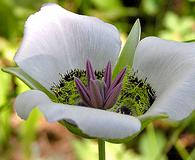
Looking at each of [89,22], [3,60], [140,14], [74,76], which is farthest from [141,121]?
[140,14]

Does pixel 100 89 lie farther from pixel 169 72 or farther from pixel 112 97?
pixel 169 72

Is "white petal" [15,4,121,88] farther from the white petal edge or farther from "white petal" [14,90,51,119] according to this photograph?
the white petal edge

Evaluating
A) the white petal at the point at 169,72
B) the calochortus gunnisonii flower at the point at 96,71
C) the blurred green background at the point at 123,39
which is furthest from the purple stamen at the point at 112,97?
the blurred green background at the point at 123,39

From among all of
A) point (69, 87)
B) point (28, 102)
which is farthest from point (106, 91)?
point (28, 102)

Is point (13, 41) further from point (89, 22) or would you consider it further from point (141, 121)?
point (141, 121)

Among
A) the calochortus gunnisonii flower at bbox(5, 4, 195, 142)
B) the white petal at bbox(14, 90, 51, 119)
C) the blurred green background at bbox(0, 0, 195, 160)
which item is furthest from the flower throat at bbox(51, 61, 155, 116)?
the blurred green background at bbox(0, 0, 195, 160)

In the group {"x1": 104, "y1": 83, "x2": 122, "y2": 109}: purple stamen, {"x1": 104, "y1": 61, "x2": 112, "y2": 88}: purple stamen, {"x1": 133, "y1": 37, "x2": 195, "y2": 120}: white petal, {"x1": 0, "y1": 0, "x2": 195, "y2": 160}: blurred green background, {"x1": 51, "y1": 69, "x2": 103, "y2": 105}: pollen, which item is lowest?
{"x1": 0, "y1": 0, "x2": 195, "y2": 160}: blurred green background

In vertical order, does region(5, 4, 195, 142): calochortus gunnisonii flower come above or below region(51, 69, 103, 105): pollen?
above
